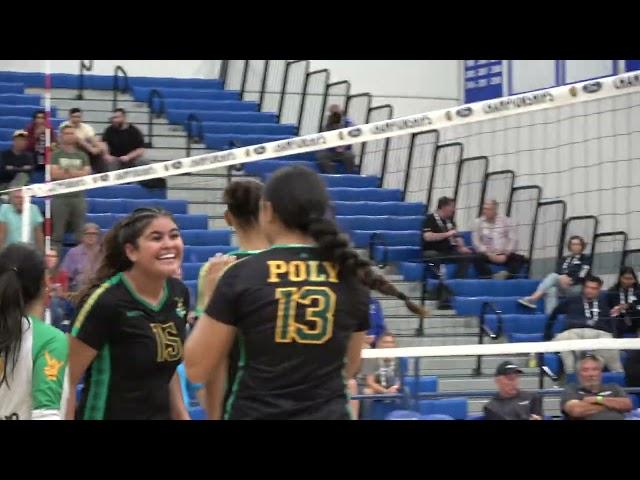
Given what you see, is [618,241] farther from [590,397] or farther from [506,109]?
[506,109]

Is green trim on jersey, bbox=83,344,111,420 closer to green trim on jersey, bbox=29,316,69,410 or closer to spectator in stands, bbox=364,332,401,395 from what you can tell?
green trim on jersey, bbox=29,316,69,410

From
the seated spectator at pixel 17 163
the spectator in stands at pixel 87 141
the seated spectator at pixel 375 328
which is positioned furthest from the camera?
the spectator in stands at pixel 87 141

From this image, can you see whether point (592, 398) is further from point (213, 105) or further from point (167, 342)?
point (213, 105)

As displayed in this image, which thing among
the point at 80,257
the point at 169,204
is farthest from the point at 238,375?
the point at 169,204

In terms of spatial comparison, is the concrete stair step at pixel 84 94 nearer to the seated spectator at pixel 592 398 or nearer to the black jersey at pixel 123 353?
the seated spectator at pixel 592 398

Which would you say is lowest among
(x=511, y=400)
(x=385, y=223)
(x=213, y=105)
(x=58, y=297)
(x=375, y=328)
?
(x=511, y=400)

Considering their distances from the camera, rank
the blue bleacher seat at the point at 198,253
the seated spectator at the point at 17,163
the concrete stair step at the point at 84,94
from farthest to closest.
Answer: the concrete stair step at the point at 84,94, the seated spectator at the point at 17,163, the blue bleacher seat at the point at 198,253

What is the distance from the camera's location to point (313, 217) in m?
3.77

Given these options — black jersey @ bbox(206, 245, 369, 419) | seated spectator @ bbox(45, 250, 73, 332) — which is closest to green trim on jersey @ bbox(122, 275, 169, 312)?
black jersey @ bbox(206, 245, 369, 419)

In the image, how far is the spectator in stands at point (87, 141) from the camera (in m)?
14.0

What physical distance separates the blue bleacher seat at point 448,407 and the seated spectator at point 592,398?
1108 mm

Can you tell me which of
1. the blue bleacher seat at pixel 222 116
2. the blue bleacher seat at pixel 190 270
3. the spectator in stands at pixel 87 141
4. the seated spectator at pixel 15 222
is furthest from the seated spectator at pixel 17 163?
the blue bleacher seat at pixel 222 116

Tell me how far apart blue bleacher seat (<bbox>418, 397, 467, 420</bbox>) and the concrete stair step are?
9288mm

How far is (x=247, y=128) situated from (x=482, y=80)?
152 inches
